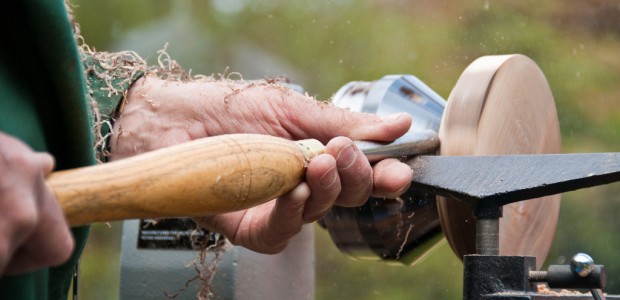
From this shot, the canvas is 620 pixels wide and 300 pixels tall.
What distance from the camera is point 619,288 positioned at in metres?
4.92

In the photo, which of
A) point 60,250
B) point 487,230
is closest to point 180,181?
point 60,250

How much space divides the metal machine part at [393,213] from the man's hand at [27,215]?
98 centimetres

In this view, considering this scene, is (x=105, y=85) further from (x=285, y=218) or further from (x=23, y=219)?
(x=23, y=219)

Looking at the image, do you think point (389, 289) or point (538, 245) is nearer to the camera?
point (538, 245)

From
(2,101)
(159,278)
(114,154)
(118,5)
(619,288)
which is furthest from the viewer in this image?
(118,5)

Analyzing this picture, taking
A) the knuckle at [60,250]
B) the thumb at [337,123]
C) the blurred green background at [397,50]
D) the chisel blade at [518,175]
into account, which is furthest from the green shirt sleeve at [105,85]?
the blurred green background at [397,50]

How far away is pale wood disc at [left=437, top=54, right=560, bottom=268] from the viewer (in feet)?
4.89

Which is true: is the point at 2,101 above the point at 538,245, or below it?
above

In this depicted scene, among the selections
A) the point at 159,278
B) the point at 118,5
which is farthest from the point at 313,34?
the point at 159,278

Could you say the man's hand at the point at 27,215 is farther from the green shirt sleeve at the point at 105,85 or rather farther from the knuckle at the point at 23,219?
the green shirt sleeve at the point at 105,85

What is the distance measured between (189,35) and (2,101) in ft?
14.1

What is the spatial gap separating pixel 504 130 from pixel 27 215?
97cm

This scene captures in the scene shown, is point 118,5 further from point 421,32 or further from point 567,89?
point 567,89

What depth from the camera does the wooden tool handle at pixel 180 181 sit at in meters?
0.78
